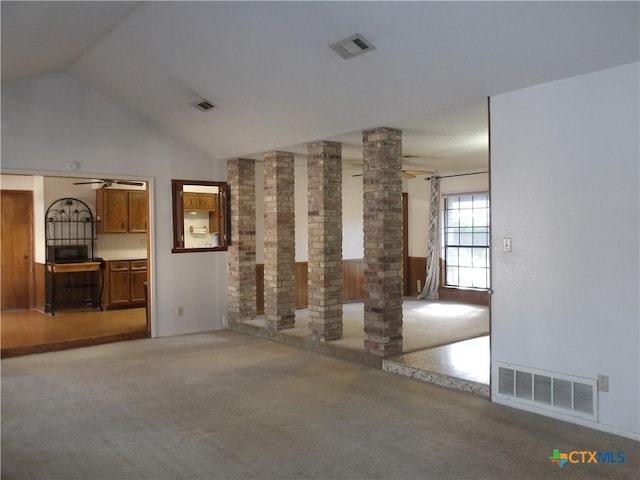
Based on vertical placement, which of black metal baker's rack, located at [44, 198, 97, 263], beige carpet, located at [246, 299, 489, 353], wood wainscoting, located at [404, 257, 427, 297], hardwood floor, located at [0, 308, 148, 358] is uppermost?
black metal baker's rack, located at [44, 198, 97, 263]

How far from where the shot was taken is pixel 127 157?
6.82 meters

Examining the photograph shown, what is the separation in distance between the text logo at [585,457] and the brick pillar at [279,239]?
4.02 m

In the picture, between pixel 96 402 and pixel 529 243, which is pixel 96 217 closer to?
pixel 96 402

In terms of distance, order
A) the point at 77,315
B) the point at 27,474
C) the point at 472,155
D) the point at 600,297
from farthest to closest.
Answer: the point at 77,315, the point at 472,155, the point at 600,297, the point at 27,474

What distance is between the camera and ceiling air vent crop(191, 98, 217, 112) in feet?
19.1

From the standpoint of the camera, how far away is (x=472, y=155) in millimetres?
7613

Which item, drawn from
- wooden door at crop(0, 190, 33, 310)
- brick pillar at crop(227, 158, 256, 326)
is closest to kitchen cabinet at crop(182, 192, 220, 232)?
brick pillar at crop(227, 158, 256, 326)

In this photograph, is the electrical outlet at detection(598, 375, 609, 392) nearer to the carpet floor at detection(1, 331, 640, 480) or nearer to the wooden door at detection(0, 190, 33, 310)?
the carpet floor at detection(1, 331, 640, 480)

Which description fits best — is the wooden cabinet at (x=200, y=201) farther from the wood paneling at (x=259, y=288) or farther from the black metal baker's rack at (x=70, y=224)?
the black metal baker's rack at (x=70, y=224)

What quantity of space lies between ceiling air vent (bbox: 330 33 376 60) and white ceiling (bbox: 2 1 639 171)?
0.17 feet

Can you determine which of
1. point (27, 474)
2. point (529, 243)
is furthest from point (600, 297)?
point (27, 474)

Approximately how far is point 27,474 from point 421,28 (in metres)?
3.83

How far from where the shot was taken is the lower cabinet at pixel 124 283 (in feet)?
29.6

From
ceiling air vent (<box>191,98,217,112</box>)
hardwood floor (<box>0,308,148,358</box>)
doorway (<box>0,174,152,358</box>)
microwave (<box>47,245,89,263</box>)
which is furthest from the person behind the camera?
microwave (<box>47,245,89,263</box>)
